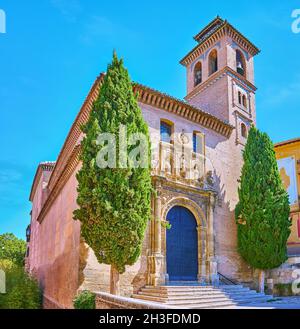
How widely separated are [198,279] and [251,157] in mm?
5901

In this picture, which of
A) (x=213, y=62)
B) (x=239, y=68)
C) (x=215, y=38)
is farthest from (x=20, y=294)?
(x=215, y=38)

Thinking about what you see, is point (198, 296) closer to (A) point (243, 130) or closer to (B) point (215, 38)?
(A) point (243, 130)

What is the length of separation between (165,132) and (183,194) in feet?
8.93

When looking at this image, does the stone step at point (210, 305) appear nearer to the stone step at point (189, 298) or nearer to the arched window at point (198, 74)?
the stone step at point (189, 298)

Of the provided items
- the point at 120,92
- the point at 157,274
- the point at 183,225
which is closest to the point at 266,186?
the point at 183,225

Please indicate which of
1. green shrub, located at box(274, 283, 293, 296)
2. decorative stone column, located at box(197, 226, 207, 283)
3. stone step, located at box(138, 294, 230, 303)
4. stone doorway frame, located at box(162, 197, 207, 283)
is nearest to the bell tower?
stone doorway frame, located at box(162, 197, 207, 283)

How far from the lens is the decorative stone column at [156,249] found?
38.1 ft

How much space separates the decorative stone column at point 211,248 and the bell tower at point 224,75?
4694 mm

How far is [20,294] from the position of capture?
1623 centimetres

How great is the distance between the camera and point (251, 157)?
606 inches

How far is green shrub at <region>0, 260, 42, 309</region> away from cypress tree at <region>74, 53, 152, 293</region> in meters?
8.21
